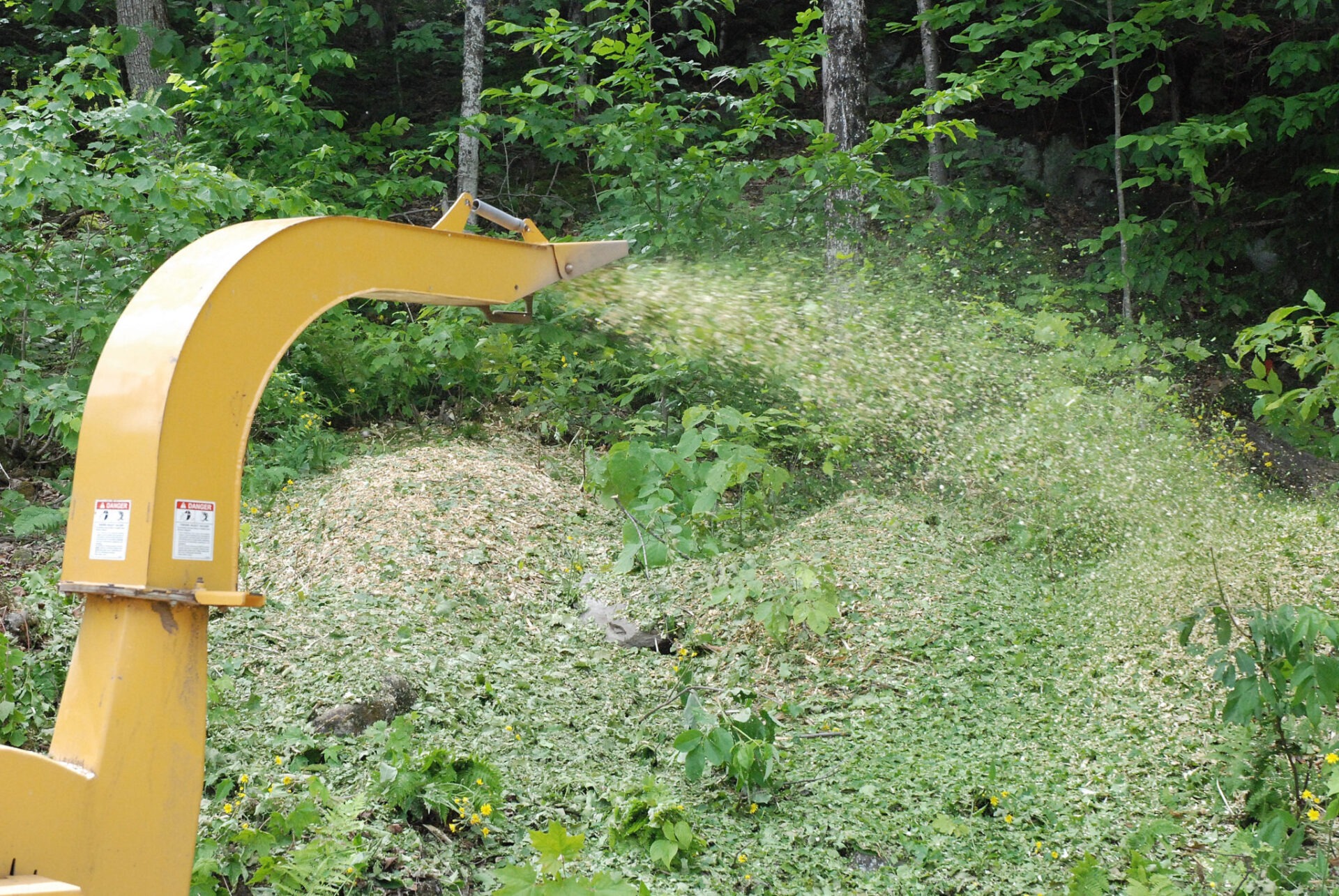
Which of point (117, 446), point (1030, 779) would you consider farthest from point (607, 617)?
point (117, 446)

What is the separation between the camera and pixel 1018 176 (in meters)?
10.4

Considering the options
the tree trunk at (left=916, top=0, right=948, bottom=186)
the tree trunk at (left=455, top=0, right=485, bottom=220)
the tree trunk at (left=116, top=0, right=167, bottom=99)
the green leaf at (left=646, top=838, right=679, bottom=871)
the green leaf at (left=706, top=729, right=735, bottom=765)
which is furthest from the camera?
the tree trunk at (left=916, top=0, right=948, bottom=186)

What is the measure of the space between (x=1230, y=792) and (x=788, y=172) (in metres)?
8.77

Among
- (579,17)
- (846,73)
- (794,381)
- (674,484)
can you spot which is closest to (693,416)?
(674,484)

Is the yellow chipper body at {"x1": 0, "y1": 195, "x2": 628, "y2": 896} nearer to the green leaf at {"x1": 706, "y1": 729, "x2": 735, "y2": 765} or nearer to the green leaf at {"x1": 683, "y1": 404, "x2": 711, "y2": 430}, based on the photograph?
the green leaf at {"x1": 706, "y1": 729, "x2": 735, "y2": 765}

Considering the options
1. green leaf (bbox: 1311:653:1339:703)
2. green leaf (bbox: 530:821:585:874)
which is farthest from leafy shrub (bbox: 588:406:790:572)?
green leaf (bbox: 1311:653:1339:703)

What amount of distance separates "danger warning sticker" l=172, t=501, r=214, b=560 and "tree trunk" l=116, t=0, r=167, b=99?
325 inches

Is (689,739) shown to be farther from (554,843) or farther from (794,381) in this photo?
(794,381)

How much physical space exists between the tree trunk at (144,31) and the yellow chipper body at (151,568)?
8.07 meters

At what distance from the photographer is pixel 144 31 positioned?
337 inches

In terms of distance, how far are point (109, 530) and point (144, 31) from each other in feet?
28.0

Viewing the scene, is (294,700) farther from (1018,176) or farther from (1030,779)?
(1018,176)

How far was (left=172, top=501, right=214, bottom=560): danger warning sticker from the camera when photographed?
1708 millimetres

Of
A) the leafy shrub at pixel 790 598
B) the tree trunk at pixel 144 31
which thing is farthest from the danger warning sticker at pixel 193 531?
the tree trunk at pixel 144 31
